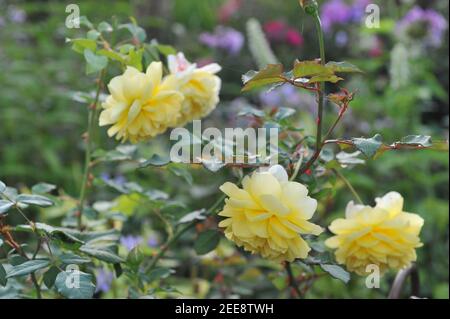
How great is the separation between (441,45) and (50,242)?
275 cm

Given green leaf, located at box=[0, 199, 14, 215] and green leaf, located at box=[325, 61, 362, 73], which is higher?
green leaf, located at box=[325, 61, 362, 73]

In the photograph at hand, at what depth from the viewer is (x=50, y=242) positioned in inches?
33.8

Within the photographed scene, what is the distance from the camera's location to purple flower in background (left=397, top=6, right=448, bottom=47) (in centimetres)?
281

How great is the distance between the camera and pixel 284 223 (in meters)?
0.78

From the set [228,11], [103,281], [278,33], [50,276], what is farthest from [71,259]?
[228,11]

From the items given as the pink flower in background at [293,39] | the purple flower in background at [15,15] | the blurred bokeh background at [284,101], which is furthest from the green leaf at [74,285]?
the purple flower in background at [15,15]

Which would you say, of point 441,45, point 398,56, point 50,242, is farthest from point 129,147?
point 441,45

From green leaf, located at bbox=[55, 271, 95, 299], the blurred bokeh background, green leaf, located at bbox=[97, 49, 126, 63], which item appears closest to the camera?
green leaf, located at bbox=[55, 271, 95, 299]

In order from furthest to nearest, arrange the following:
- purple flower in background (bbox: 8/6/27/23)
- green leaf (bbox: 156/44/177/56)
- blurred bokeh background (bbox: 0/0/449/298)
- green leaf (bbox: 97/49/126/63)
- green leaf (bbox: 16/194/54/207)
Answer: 1. purple flower in background (bbox: 8/6/27/23)
2. blurred bokeh background (bbox: 0/0/449/298)
3. green leaf (bbox: 156/44/177/56)
4. green leaf (bbox: 97/49/126/63)
5. green leaf (bbox: 16/194/54/207)

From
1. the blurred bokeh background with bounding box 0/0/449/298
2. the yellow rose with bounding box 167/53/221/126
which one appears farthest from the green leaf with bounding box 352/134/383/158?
the blurred bokeh background with bounding box 0/0/449/298

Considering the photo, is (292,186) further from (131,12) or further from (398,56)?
(131,12)

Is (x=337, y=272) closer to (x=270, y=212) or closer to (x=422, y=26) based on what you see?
(x=270, y=212)

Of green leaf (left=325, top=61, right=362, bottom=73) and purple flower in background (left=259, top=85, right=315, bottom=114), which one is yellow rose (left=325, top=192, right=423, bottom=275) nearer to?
green leaf (left=325, top=61, right=362, bottom=73)

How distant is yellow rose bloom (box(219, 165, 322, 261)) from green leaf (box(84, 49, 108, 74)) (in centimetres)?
30
